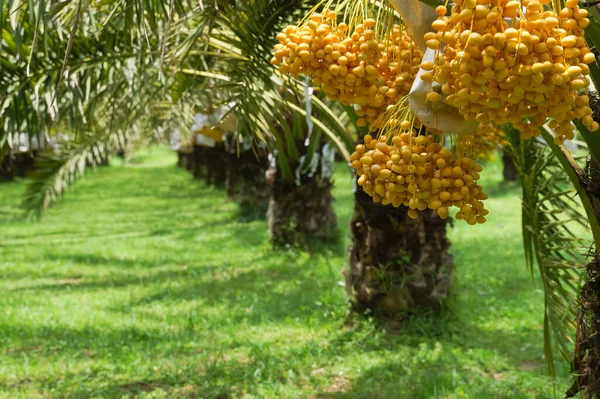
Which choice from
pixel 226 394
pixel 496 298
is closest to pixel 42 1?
pixel 226 394

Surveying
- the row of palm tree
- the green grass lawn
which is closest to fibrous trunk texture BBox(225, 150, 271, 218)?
the green grass lawn

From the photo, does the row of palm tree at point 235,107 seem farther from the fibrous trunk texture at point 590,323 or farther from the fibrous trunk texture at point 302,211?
the fibrous trunk texture at point 302,211

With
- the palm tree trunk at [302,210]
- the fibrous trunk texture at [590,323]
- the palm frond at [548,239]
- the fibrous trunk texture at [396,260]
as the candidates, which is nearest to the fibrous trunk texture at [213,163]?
the palm tree trunk at [302,210]

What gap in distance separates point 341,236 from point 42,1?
23.5 feet

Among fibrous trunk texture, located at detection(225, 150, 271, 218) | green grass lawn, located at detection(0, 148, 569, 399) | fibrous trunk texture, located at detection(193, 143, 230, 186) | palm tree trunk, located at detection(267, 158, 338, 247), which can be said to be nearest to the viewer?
green grass lawn, located at detection(0, 148, 569, 399)

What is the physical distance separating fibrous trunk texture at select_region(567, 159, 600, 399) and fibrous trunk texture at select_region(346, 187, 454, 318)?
278cm

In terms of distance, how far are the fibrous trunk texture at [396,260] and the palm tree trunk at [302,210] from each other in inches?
122

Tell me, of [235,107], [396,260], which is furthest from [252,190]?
[235,107]

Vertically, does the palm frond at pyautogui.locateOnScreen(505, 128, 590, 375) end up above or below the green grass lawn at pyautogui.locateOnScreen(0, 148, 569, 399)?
above

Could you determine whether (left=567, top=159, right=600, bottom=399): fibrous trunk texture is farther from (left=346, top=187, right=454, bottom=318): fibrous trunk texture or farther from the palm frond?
(left=346, top=187, right=454, bottom=318): fibrous trunk texture

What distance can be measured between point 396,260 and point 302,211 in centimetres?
348

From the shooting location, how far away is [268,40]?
360 cm

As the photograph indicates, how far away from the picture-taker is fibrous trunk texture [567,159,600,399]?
91.2 inches

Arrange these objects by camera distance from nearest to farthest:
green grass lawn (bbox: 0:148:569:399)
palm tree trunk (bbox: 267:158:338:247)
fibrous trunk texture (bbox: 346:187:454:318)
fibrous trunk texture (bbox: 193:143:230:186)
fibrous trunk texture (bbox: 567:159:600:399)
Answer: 1. fibrous trunk texture (bbox: 567:159:600:399)
2. green grass lawn (bbox: 0:148:569:399)
3. fibrous trunk texture (bbox: 346:187:454:318)
4. palm tree trunk (bbox: 267:158:338:247)
5. fibrous trunk texture (bbox: 193:143:230:186)
